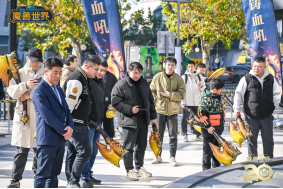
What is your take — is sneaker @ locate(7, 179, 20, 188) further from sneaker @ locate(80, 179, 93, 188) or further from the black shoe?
the black shoe

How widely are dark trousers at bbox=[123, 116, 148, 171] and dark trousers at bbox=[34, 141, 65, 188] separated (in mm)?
1692

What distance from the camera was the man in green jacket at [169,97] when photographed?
6969 millimetres

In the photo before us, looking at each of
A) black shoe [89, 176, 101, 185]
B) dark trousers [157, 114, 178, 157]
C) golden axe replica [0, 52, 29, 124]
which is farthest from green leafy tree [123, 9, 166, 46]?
black shoe [89, 176, 101, 185]

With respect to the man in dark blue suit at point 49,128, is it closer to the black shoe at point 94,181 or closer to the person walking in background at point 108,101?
the black shoe at point 94,181

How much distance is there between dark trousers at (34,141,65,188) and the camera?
4008 mm

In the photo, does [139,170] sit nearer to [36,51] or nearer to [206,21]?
[36,51]

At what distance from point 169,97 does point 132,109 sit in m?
1.56

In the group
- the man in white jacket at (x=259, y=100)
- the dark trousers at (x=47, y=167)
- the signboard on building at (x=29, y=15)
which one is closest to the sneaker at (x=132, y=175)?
the dark trousers at (x=47, y=167)

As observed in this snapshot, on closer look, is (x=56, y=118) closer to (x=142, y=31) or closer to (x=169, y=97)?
(x=169, y=97)

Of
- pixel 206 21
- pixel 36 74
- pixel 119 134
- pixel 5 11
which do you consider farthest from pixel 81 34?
pixel 5 11

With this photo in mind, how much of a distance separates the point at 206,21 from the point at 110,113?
52.5ft

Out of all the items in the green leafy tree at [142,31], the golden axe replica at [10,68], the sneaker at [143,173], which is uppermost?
the green leafy tree at [142,31]

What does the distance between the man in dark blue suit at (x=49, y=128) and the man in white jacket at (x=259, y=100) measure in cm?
325

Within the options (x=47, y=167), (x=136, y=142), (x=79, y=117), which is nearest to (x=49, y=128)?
(x=47, y=167)
